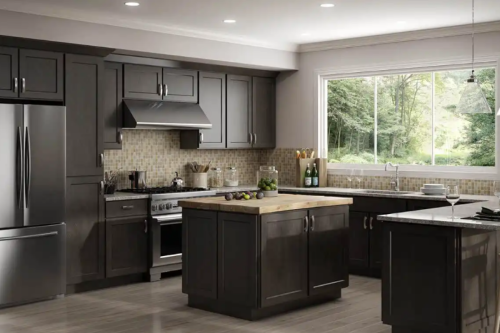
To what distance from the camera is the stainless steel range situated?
23.1 feet

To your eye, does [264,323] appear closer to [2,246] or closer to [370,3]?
[2,246]

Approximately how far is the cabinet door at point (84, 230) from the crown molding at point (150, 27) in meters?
1.52

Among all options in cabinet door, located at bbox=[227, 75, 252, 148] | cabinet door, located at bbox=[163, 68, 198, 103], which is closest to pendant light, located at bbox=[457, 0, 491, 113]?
cabinet door, located at bbox=[163, 68, 198, 103]

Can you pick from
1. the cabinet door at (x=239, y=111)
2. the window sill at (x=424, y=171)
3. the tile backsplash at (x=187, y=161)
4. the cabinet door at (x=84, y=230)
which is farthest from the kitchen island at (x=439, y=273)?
the cabinet door at (x=239, y=111)

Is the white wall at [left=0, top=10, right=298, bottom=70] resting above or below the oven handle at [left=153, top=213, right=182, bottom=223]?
above

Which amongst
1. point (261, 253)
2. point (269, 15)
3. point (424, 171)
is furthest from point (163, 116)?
point (424, 171)

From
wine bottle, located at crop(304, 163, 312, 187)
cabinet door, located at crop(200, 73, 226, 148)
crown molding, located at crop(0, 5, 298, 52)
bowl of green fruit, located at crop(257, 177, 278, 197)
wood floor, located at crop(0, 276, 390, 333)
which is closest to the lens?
wood floor, located at crop(0, 276, 390, 333)

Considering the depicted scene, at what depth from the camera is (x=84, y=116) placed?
21.6 feet

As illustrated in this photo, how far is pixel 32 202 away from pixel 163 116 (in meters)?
1.79

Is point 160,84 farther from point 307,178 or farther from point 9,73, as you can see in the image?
point 307,178

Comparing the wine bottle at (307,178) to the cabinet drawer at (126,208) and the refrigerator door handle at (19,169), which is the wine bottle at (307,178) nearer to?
the cabinet drawer at (126,208)

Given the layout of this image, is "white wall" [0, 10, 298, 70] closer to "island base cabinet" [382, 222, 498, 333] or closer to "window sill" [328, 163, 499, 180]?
"window sill" [328, 163, 499, 180]

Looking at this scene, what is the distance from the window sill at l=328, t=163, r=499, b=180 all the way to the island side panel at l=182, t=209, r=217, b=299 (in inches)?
114

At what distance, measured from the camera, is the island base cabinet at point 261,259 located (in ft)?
17.8
